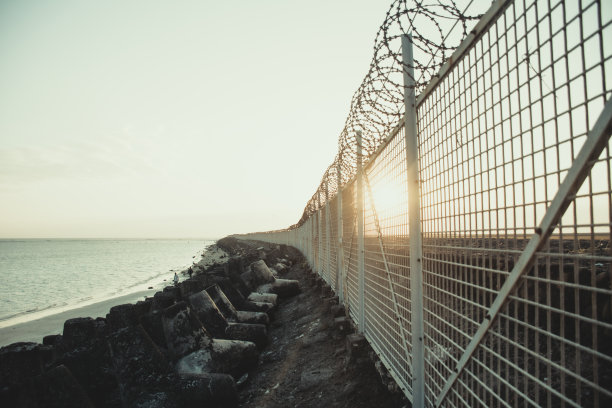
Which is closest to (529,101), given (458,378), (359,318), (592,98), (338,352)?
(592,98)

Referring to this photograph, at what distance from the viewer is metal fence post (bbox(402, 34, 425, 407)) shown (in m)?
2.62

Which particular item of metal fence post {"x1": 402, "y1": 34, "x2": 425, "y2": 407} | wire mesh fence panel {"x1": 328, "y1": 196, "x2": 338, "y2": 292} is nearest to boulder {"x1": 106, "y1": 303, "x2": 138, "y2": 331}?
metal fence post {"x1": 402, "y1": 34, "x2": 425, "y2": 407}

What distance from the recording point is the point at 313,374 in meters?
4.54

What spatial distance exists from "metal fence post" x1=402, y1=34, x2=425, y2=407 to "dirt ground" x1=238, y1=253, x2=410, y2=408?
1.56 ft

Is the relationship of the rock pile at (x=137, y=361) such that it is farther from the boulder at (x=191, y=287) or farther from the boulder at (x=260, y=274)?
the boulder at (x=260, y=274)

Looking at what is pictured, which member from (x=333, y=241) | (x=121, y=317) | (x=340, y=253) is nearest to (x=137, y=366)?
(x=121, y=317)

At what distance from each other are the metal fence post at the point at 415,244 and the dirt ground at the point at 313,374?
0.48m

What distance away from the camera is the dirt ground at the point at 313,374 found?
3.62 meters

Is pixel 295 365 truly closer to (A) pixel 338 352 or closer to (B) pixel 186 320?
(A) pixel 338 352

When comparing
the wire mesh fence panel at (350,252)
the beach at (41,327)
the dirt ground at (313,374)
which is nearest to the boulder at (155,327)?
the dirt ground at (313,374)

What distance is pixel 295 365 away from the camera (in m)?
5.05

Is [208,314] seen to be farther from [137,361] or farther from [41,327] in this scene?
[41,327]

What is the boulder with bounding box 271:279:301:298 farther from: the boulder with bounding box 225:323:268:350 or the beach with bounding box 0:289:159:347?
the beach with bounding box 0:289:159:347

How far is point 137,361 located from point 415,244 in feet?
11.0
